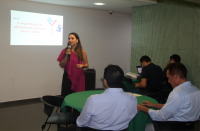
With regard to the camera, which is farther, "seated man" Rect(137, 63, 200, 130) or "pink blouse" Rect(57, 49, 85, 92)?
"pink blouse" Rect(57, 49, 85, 92)

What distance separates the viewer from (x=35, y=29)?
514cm

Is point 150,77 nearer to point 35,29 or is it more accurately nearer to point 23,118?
point 23,118

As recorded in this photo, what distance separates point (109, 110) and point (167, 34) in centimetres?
375

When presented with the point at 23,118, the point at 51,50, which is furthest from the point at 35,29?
the point at 23,118

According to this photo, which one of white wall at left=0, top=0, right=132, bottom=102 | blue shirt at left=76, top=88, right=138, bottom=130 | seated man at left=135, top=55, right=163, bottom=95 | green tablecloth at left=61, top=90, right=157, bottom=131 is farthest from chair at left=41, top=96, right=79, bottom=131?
white wall at left=0, top=0, right=132, bottom=102

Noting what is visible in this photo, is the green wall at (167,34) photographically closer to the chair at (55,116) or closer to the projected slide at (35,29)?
the projected slide at (35,29)

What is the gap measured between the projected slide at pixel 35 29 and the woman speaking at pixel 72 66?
1903mm

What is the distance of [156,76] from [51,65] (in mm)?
3027

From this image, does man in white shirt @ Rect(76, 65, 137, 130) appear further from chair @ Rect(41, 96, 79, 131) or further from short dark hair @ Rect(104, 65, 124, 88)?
chair @ Rect(41, 96, 79, 131)

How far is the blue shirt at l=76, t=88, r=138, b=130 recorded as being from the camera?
161cm

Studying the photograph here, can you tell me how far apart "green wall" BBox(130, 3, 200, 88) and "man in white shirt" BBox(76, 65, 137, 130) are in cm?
317

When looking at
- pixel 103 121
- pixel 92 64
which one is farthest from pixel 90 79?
pixel 103 121

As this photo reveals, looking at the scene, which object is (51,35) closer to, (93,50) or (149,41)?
(93,50)

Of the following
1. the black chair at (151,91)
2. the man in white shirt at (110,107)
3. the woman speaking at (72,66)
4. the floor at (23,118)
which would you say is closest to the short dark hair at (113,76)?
the man in white shirt at (110,107)
